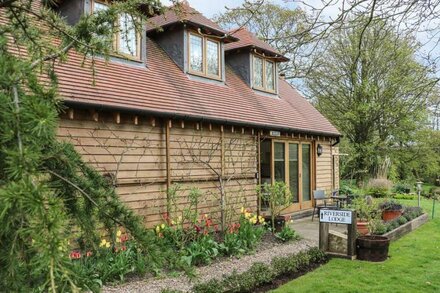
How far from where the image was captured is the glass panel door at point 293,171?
12430 mm

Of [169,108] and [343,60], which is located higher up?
[343,60]

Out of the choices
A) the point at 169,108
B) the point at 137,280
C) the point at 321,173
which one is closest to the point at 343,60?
the point at 321,173

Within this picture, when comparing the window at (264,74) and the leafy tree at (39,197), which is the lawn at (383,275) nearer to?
the leafy tree at (39,197)

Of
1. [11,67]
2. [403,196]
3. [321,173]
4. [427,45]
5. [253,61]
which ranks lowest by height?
[403,196]

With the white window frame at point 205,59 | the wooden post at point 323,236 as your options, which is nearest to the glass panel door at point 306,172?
the white window frame at point 205,59

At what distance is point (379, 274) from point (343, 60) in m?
17.6

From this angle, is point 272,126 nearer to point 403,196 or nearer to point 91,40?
point 91,40

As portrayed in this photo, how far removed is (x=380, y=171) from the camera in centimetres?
2269

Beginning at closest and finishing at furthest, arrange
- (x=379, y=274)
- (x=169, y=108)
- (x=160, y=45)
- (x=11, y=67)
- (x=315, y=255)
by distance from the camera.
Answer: (x=11, y=67)
(x=379, y=274)
(x=315, y=255)
(x=169, y=108)
(x=160, y=45)

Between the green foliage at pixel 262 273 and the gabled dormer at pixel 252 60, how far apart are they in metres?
6.69

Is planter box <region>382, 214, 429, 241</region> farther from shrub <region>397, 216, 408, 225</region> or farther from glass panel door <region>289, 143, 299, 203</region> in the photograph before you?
glass panel door <region>289, 143, 299, 203</region>

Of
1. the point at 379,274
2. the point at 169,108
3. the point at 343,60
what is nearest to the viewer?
the point at 379,274

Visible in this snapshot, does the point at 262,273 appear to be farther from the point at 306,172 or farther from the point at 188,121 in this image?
the point at 306,172

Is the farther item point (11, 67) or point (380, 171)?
point (380, 171)
